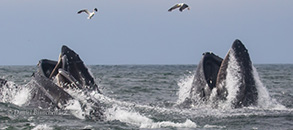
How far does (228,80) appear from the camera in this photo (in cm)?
1230

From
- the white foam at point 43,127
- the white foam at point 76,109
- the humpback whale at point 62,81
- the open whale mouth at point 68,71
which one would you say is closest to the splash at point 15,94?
the humpback whale at point 62,81

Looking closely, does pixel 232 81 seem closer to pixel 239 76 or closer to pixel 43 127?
pixel 239 76

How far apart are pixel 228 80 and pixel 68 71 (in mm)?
3526

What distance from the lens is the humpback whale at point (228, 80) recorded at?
12.1 m

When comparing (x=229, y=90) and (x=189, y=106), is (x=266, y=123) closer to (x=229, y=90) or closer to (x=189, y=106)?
(x=229, y=90)

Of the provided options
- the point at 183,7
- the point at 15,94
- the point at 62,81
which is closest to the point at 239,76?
the point at 62,81

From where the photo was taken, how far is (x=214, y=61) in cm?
1317

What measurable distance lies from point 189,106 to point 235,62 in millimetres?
1518

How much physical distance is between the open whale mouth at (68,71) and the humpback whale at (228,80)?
2.42 metres

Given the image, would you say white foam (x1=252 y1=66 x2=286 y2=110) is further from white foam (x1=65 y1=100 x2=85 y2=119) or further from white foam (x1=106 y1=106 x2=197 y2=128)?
white foam (x1=65 y1=100 x2=85 y2=119)

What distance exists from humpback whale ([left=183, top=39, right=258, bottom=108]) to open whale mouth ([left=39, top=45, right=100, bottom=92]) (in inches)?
95.2

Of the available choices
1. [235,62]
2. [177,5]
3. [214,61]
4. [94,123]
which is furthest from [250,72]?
[177,5]

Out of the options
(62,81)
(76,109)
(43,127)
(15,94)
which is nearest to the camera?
(43,127)

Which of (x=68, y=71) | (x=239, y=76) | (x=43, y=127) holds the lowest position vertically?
(x=43, y=127)
